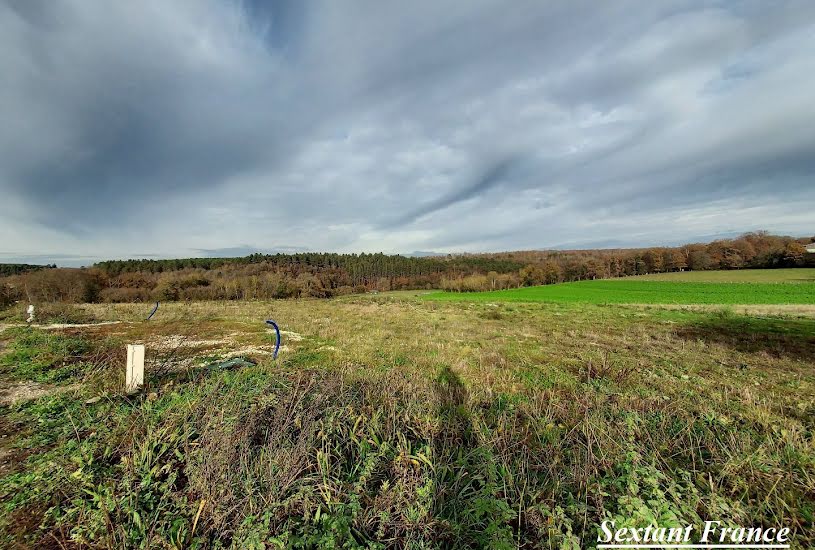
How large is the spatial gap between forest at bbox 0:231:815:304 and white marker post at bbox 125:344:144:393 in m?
34.6

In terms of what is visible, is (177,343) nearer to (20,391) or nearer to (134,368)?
(20,391)

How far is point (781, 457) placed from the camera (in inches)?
128

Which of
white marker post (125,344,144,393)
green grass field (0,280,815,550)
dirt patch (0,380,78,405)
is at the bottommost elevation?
dirt patch (0,380,78,405)

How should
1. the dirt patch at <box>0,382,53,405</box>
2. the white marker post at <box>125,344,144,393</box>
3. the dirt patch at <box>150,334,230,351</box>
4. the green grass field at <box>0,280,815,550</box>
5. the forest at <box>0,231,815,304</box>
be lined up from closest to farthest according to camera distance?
the green grass field at <box>0,280,815,550</box>, the white marker post at <box>125,344,144,393</box>, the dirt patch at <box>0,382,53,405</box>, the dirt patch at <box>150,334,230,351</box>, the forest at <box>0,231,815,304</box>

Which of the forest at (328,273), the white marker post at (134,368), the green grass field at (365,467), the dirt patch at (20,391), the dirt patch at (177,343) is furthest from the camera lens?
the forest at (328,273)

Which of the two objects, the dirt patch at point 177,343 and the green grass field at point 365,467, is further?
the dirt patch at point 177,343

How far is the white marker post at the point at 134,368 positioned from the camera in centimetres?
554

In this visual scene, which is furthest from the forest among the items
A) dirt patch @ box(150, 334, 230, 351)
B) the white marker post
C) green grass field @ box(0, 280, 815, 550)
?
green grass field @ box(0, 280, 815, 550)

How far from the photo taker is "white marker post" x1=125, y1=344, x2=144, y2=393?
18.2 feet

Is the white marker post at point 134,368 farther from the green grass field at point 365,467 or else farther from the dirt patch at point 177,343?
the dirt patch at point 177,343

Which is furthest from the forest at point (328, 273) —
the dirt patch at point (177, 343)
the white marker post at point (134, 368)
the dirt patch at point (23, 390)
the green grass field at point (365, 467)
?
the green grass field at point (365, 467)

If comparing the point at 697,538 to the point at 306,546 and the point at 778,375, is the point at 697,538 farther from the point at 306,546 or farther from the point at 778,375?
the point at 778,375

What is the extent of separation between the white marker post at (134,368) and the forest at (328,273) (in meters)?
34.6

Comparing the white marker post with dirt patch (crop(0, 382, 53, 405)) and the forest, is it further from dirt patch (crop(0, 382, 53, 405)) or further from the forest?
the forest
